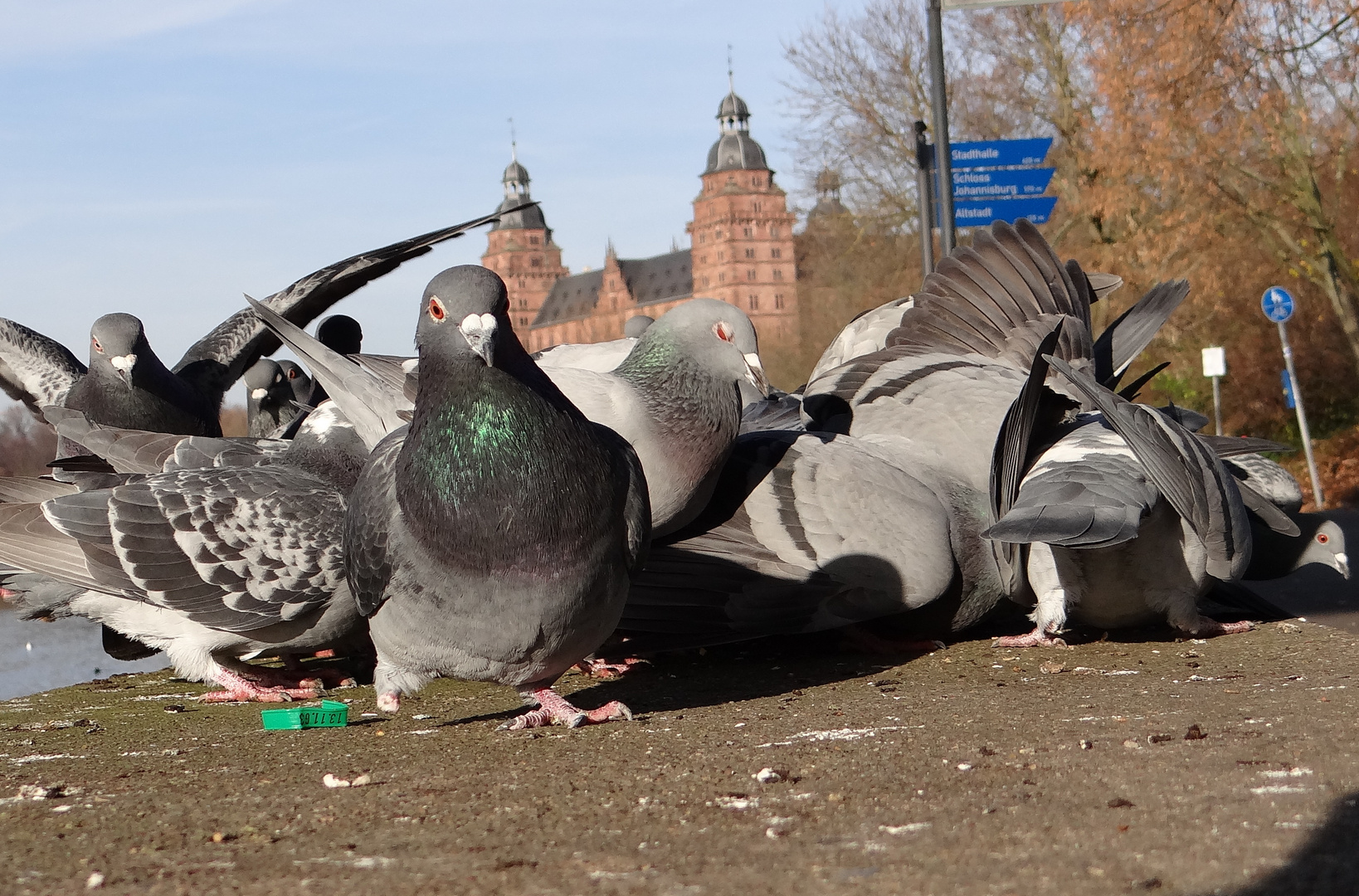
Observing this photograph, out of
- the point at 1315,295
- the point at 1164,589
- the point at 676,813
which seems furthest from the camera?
the point at 1315,295

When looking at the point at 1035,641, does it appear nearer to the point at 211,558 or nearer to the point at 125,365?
the point at 211,558

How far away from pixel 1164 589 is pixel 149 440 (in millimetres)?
4066

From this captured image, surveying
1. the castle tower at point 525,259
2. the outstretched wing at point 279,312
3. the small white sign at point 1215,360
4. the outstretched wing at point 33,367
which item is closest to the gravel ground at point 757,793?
the outstretched wing at point 279,312

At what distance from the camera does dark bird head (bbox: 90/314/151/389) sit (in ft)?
22.7

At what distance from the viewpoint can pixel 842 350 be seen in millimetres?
8188

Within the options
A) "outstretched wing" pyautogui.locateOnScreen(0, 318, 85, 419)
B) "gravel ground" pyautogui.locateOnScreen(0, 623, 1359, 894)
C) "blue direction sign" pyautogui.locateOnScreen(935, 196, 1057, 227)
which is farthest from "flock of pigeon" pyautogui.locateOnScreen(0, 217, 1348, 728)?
"blue direction sign" pyautogui.locateOnScreen(935, 196, 1057, 227)

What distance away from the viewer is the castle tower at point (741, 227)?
465ft

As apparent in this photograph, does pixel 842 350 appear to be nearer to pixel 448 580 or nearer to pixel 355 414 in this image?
pixel 355 414

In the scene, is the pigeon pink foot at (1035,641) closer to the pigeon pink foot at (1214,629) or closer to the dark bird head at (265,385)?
the pigeon pink foot at (1214,629)

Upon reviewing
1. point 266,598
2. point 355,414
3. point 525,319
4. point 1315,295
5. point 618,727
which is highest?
point 525,319

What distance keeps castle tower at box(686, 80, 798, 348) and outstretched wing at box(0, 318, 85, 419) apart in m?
132

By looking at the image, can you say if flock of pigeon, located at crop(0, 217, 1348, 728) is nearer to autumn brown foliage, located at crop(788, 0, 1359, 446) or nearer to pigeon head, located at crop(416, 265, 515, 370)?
pigeon head, located at crop(416, 265, 515, 370)

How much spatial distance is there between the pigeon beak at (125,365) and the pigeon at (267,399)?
6.97 ft

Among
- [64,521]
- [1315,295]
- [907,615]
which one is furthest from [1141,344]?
[1315,295]
